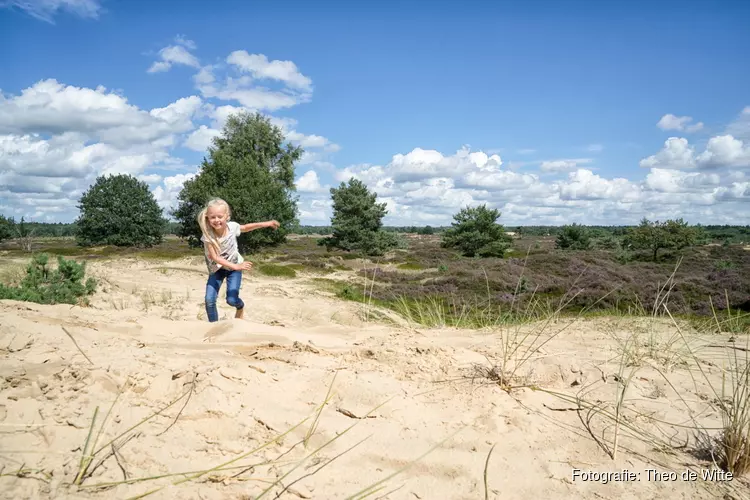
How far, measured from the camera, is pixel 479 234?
35.2 meters

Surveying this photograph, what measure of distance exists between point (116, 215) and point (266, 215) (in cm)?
1565

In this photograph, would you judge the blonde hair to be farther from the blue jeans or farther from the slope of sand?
the slope of sand

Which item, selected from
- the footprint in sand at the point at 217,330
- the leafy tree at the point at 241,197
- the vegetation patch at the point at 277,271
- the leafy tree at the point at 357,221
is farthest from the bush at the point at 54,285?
the leafy tree at the point at 357,221

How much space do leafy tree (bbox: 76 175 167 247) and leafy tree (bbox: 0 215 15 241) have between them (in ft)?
36.9

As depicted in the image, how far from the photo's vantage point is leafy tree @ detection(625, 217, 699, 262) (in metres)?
30.0

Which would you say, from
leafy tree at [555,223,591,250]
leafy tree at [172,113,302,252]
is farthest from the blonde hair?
leafy tree at [555,223,591,250]

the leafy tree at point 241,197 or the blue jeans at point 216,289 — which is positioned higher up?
the leafy tree at point 241,197

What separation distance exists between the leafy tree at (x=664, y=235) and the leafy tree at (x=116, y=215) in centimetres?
3734

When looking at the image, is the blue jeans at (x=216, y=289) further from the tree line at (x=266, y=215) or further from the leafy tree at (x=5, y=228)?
the leafy tree at (x=5, y=228)

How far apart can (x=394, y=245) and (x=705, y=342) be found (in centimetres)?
3605

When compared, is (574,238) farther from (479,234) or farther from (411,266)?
(411,266)

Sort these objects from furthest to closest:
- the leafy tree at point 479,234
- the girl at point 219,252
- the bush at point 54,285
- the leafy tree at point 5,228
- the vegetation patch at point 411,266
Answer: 1. the leafy tree at point 5,228
2. the leafy tree at point 479,234
3. the vegetation patch at point 411,266
4. the bush at point 54,285
5. the girl at point 219,252

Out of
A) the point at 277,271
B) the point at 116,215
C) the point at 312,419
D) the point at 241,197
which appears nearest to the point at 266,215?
the point at 241,197

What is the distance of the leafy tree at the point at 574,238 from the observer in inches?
1490
